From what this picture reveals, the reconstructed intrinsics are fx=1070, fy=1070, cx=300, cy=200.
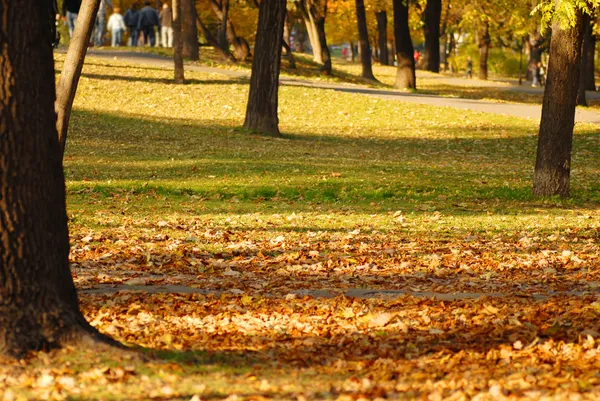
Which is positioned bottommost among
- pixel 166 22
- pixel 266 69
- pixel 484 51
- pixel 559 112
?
pixel 484 51

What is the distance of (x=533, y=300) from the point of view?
802 centimetres

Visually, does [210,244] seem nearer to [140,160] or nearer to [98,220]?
[98,220]

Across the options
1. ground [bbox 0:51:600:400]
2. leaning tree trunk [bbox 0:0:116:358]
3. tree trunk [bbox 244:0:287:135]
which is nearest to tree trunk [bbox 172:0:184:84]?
tree trunk [bbox 244:0:287:135]

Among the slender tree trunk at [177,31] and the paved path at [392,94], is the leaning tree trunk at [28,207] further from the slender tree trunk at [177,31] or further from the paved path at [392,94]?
the slender tree trunk at [177,31]

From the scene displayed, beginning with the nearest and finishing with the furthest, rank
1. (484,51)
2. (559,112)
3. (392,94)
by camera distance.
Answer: (559,112)
(392,94)
(484,51)

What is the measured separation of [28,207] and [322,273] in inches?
156

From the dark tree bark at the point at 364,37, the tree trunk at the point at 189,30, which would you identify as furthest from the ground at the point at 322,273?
the dark tree bark at the point at 364,37

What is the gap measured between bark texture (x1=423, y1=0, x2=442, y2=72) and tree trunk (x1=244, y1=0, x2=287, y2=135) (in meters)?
23.9

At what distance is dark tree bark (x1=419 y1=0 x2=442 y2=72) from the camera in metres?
45.9

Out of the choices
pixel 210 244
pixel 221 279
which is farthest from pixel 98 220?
pixel 221 279

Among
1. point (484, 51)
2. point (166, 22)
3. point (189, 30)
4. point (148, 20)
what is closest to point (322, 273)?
point (189, 30)

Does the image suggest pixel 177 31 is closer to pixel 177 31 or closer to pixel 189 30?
pixel 177 31

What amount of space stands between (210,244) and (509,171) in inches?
373

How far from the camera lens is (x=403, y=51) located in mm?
38406
